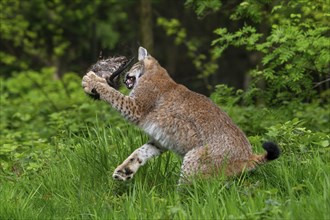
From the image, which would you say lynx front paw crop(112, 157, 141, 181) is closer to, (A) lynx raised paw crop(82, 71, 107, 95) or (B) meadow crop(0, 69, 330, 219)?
(B) meadow crop(0, 69, 330, 219)

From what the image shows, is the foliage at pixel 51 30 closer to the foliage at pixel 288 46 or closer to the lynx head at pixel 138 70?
the foliage at pixel 288 46

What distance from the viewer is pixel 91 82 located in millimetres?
7184

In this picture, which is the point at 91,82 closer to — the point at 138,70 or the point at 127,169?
the point at 138,70

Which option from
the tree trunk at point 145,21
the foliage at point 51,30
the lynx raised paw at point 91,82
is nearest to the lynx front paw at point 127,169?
the lynx raised paw at point 91,82

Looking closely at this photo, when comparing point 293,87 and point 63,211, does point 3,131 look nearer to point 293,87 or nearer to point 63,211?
point 293,87

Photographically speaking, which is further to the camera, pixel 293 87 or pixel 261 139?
pixel 293 87

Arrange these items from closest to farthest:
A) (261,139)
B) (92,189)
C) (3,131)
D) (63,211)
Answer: (63,211) < (92,189) < (261,139) < (3,131)

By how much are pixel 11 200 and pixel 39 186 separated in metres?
0.52

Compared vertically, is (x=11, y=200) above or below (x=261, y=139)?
above

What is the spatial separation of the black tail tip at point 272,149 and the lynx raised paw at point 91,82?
5.56 ft

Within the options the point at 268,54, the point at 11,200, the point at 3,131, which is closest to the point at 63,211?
the point at 11,200

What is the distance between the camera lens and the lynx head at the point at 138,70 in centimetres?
732

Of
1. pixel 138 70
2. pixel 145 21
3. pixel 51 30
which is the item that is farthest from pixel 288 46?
pixel 51 30

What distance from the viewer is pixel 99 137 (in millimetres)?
7520
